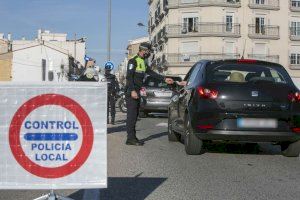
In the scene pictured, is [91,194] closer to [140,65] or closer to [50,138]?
[50,138]

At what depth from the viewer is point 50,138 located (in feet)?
16.0

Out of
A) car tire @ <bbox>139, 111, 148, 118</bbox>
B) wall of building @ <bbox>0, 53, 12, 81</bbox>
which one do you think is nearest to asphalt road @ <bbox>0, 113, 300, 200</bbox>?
car tire @ <bbox>139, 111, 148, 118</bbox>

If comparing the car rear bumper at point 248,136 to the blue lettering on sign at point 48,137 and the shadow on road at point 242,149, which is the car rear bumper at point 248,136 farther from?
the blue lettering on sign at point 48,137

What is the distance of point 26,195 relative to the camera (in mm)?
6074

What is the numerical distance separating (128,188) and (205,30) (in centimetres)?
6126

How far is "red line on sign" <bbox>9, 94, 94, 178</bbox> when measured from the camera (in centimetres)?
488

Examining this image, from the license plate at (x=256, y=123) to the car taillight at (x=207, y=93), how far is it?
1.72 ft

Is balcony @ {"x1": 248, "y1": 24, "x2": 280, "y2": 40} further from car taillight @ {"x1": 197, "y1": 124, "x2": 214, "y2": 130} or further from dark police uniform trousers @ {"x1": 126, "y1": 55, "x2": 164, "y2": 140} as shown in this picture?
car taillight @ {"x1": 197, "y1": 124, "x2": 214, "y2": 130}

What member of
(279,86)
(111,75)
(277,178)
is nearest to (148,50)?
(279,86)

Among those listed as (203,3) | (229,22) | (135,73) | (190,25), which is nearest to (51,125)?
(135,73)

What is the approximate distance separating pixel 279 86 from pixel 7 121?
5.18 meters

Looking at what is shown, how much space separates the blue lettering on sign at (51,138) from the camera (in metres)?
4.88

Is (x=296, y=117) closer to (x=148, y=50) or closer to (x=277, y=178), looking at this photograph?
(x=277, y=178)

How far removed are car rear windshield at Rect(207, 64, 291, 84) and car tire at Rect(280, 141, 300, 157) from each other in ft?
3.34
